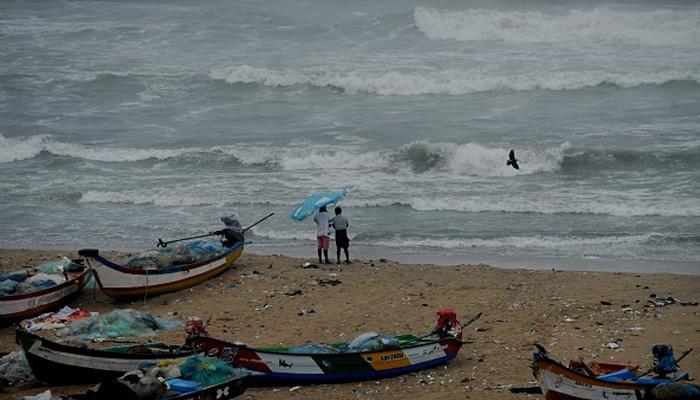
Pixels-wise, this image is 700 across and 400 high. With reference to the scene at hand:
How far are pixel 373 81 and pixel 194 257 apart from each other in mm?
18634

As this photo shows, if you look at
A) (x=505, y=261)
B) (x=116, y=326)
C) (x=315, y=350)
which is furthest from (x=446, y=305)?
(x=116, y=326)

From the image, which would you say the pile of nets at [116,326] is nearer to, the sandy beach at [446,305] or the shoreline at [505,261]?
the sandy beach at [446,305]

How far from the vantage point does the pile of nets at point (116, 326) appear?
49.8 feet

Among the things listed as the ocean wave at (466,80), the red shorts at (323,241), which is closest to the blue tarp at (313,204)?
the red shorts at (323,241)

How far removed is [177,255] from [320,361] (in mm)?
5324

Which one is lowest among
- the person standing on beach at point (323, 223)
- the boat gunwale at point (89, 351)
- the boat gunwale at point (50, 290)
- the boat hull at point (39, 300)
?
the boat hull at point (39, 300)

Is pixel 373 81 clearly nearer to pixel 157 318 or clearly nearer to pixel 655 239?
pixel 655 239

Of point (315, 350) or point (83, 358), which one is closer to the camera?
point (83, 358)

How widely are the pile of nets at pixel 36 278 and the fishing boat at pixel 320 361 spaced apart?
4.79 metres

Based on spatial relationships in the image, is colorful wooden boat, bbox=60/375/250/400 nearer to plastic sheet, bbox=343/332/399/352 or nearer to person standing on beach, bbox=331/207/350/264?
plastic sheet, bbox=343/332/399/352

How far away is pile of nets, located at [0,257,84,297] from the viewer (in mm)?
16359

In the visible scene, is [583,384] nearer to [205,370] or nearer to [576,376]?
[576,376]

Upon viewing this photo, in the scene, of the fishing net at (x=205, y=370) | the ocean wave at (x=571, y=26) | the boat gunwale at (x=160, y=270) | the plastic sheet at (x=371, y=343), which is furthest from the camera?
the ocean wave at (x=571, y=26)

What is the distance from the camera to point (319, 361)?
12938 millimetres
